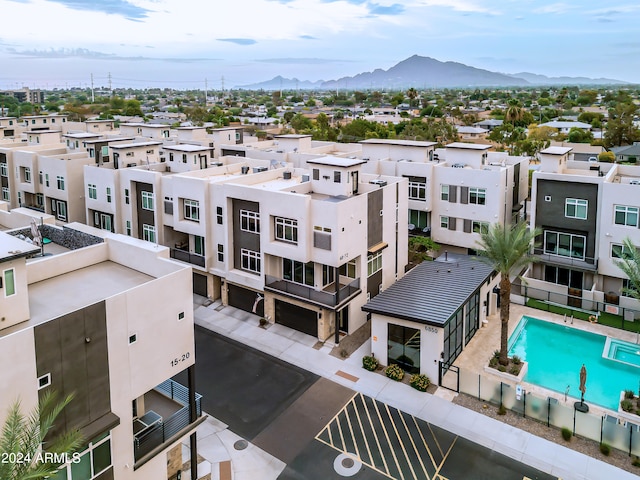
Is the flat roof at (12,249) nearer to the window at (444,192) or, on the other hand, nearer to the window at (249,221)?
the window at (249,221)

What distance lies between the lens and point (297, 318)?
2889cm

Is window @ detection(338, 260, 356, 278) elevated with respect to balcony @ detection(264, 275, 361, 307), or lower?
elevated

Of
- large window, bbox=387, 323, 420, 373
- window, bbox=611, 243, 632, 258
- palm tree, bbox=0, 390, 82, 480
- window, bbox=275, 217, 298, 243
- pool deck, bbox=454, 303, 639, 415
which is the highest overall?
window, bbox=275, 217, 298, 243

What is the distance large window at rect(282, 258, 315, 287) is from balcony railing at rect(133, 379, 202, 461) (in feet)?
→ 40.0

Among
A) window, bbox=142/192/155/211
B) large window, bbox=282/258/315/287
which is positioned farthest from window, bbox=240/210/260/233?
window, bbox=142/192/155/211

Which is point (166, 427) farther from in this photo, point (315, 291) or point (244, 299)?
point (244, 299)

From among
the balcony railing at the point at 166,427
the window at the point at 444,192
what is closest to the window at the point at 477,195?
the window at the point at 444,192

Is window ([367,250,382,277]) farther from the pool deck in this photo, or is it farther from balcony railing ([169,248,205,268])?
balcony railing ([169,248,205,268])

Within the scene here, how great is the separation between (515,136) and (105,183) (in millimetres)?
68410

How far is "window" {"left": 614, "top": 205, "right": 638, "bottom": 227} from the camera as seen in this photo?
29766mm

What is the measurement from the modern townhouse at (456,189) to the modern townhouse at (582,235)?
3.41m

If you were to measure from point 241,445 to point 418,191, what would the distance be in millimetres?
24057

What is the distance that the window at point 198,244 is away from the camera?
3243 centimetres

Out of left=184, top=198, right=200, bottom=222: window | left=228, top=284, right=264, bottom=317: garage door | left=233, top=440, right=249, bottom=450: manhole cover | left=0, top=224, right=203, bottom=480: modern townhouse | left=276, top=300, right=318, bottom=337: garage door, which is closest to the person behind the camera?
left=0, top=224, right=203, bottom=480: modern townhouse
